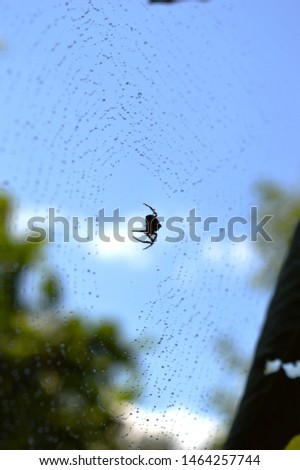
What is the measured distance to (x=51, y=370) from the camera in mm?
805

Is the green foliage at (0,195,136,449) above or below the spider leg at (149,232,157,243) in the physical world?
below

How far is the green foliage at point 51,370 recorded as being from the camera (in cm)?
70

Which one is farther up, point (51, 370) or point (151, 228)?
point (151, 228)

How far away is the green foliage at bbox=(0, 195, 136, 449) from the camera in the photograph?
702 mm

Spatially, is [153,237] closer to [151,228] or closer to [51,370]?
[151,228]

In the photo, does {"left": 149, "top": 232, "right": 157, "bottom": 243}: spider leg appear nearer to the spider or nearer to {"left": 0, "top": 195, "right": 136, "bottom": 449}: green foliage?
the spider

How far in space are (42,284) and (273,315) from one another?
0.30 metres

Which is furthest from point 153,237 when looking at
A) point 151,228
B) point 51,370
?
point 51,370

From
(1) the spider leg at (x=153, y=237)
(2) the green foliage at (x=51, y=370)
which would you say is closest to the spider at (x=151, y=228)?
(1) the spider leg at (x=153, y=237)

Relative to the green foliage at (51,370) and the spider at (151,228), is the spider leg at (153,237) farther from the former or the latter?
the green foliage at (51,370)

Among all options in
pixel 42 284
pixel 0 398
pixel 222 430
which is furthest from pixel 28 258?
pixel 222 430

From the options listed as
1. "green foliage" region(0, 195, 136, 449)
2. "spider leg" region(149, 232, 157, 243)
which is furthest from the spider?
"green foliage" region(0, 195, 136, 449)
